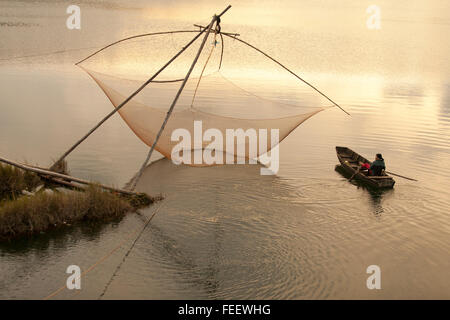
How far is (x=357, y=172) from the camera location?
33.4 ft

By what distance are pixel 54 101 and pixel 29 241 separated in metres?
11.0

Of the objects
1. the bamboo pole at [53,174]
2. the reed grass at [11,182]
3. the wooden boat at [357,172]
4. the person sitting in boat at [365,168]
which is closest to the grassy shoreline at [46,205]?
the reed grass at [11,182]

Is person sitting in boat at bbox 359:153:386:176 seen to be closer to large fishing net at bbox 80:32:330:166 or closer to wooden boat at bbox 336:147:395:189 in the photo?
wooden boat at bbox 336:147:395:189

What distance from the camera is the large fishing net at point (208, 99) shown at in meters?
9.93

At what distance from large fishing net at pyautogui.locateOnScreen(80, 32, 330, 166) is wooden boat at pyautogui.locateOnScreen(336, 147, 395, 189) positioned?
53.0 inches

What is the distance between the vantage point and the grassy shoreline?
6.64 meters

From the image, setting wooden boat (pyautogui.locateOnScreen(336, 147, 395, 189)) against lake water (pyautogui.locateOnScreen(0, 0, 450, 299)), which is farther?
wooden boat (pyautogui.locateOnScreen(336, 147, 395, 189))

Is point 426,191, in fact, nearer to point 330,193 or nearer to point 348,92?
point 330,193

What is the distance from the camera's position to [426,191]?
987cm

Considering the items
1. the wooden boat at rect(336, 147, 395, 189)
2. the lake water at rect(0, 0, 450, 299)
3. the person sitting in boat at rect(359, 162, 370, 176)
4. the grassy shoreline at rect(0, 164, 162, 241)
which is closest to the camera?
the lake water at rect(0, 0, 450, 299)

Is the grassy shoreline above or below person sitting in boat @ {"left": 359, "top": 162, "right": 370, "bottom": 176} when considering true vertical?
below

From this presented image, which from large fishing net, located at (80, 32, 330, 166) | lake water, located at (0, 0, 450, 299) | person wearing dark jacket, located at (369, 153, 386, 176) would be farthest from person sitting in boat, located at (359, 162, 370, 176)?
large fishing net, located at (80, 32, 330, 166)

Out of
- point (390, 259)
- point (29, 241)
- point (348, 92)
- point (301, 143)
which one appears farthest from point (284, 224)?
point (348, 92)

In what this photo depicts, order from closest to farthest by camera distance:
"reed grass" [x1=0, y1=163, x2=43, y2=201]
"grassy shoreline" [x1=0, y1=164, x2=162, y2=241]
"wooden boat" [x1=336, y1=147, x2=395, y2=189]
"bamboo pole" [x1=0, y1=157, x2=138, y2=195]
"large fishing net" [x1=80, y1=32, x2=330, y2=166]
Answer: "grassy shoreline" [x1=0, y1=164, x2=162, y2=241] → "bamboo pole" [x1=0, y1=157, x2=138, y2=195] → "reed grass" [x1=0, y1=163, x2=43, y2=201] → "wooden boat" [x1=336, y1=147, x2=395, y2=189] → "large fishing net" [x1=80, y1=32, x2=330, y2=166]
